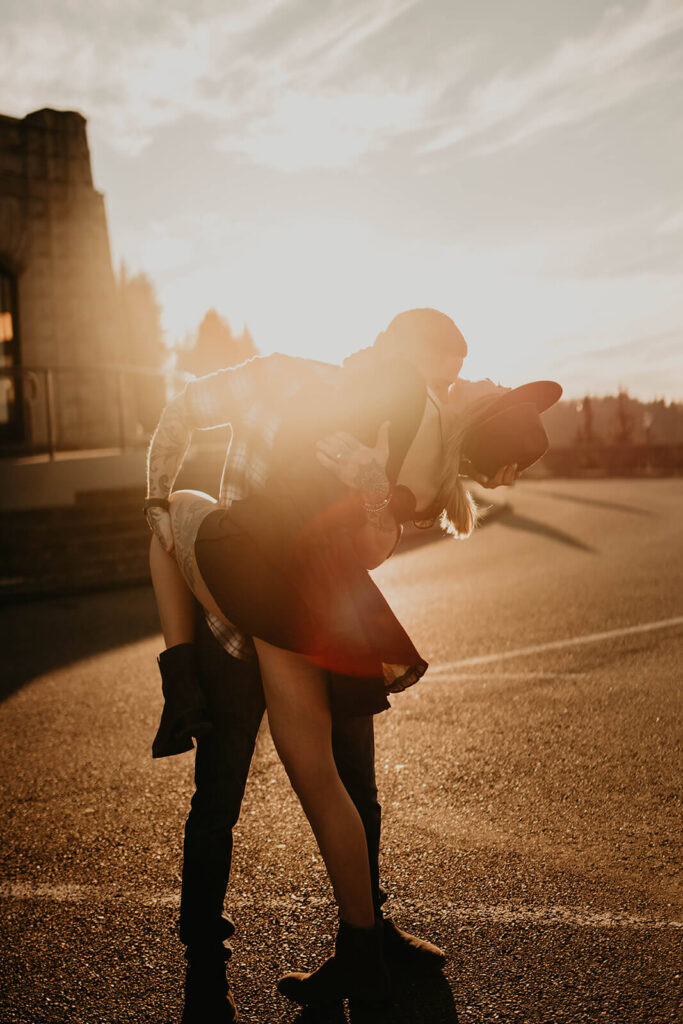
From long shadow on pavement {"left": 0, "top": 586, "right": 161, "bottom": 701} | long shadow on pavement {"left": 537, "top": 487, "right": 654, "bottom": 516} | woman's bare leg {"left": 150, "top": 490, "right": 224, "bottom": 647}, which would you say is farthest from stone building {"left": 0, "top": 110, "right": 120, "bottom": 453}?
woman's bare leg {"left": 150, "top": 490, "right": 224, "bottom": 647}

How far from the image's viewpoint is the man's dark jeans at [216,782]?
2.36m

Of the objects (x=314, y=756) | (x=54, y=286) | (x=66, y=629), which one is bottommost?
(x=66, y=629)

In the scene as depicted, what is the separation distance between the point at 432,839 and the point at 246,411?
197 centimetres

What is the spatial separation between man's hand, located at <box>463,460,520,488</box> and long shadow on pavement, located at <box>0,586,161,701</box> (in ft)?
14.1

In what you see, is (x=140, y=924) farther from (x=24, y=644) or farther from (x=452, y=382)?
(x=24, y=644)

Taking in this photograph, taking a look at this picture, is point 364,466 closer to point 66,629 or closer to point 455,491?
point 455,491

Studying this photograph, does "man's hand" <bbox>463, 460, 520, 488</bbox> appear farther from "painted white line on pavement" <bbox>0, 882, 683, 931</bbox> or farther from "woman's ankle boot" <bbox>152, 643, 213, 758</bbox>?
"painted white line on pavement" <bbox>0, 882, 683, 931</bbox>

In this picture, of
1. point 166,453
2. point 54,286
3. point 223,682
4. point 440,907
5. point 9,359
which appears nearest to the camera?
point 223,682

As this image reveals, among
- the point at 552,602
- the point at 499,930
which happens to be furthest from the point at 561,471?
the point at 499,930

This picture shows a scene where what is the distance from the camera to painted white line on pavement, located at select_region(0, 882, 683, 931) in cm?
276

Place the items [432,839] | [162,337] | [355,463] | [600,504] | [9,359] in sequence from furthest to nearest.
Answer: [162,337], [600,504], [9,359], [432,839], [355,463]

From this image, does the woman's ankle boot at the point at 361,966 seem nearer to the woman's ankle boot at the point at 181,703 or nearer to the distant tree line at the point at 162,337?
the woman's ankle boot at the point at 181,703

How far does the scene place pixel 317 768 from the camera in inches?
88.1

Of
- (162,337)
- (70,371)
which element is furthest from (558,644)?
(162,337)
